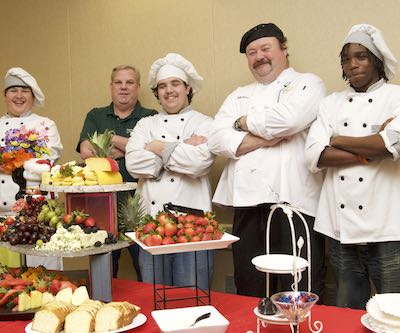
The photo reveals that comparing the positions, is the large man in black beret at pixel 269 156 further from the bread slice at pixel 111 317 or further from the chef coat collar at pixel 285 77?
→ the bread slice at pixel 111 317

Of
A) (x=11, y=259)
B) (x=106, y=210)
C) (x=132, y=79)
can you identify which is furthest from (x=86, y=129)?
(x=106, y=210)

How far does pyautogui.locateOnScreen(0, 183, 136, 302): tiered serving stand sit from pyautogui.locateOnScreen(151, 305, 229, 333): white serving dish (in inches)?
16.1

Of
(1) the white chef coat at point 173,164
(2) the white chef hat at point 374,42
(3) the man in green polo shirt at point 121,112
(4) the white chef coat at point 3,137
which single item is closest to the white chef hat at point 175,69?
(1) the white chef coat at point 173,164

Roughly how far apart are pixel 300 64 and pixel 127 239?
204 cm

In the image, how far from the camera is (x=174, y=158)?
3303mm

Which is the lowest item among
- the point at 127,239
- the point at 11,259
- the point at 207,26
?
the point at 11,259

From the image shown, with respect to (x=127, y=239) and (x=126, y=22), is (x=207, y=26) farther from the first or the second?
(x=127, y=239)

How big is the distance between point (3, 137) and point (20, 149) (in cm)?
126

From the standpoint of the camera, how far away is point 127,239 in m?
2.37

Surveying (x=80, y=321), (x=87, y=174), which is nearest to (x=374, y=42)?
(x=87, y=174)

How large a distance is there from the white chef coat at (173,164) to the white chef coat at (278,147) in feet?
0.51

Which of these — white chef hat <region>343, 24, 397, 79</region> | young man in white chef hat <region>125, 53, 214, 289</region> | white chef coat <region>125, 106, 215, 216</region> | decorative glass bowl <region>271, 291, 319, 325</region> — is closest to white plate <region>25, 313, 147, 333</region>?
decorative glass bowl <region>271, 291, 319, 325</region>

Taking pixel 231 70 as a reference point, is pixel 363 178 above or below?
below

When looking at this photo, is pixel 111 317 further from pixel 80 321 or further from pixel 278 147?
pixel 278 147
